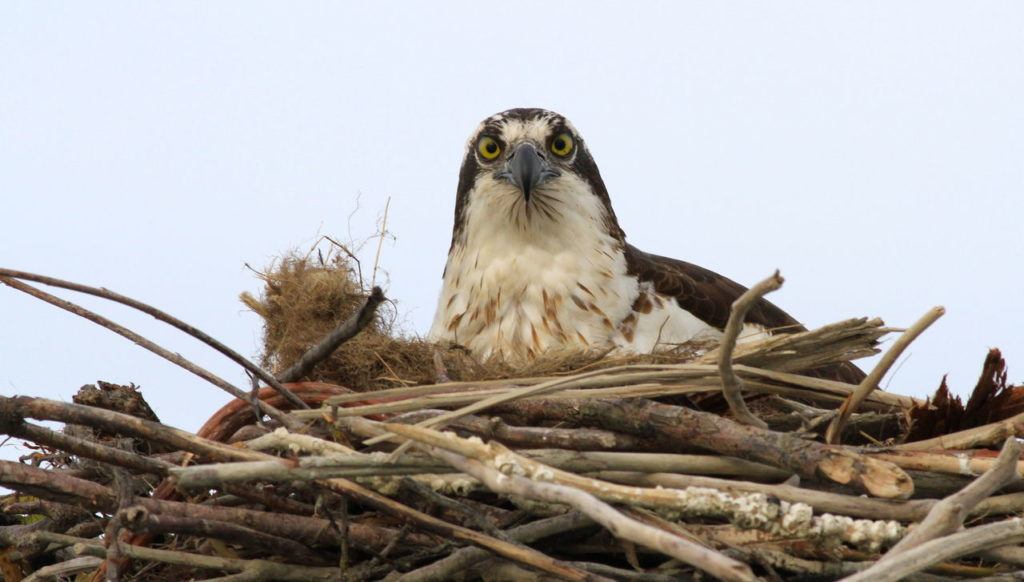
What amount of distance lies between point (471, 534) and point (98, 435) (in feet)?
5.69

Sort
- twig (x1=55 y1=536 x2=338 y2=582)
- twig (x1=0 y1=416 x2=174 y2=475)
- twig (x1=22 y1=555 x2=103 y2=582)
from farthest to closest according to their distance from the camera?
1. twig (x1=22 y1=555 x2=103 y2=582)
2. twig (x1=55 y1=536 x2=338 y2=582)
3. twig (x1=0 y1=416 x2=174 y2=475)

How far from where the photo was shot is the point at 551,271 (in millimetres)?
5047

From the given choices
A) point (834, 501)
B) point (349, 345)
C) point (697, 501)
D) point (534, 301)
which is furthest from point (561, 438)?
point (534, 301)

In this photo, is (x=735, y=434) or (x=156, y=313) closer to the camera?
(x=735, y=434)

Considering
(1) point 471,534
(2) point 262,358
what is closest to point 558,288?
(2) point 262,358

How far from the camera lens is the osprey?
4855 mm

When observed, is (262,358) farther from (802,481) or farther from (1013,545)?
(1013,545)

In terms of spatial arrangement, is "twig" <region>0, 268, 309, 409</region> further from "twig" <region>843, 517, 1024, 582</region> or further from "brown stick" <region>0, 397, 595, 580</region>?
"twig" <region>843, 517, 1024, 582</region>

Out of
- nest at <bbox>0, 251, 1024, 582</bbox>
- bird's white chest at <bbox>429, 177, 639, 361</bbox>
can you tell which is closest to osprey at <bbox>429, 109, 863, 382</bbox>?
bird's white chest at <bbox>429, 177, 639, 361</bbox>

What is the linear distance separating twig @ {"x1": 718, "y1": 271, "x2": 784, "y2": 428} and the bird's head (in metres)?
2.20

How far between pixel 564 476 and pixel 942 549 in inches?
30.5

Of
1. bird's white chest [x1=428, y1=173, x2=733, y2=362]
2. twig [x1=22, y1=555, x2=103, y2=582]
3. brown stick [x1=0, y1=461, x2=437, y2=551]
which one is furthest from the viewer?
bird's white chest [x1=428, y1=173, x2=733, y2=362]

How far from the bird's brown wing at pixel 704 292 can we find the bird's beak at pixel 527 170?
0.47m

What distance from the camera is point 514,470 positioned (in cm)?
263
